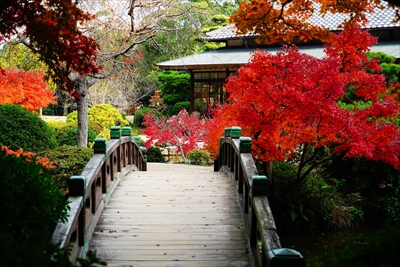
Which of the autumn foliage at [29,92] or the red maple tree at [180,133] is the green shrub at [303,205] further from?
the autumn foliage at [29,92]

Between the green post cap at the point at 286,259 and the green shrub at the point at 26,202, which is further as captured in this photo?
the green shrub at the point at 26,202

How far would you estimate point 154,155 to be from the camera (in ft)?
61.5

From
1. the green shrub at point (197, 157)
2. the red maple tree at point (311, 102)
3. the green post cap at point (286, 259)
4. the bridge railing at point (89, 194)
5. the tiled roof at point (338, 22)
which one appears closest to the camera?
the green post cap at point (286, 259)

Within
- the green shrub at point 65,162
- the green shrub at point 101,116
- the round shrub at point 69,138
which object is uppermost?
the green shrub at point 65,162

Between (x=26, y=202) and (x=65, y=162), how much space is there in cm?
613

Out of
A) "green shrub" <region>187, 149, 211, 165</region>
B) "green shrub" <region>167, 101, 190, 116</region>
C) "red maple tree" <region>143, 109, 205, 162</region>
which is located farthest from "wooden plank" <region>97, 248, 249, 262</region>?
"green shrub" <region>167, 101, 190, 116</region>

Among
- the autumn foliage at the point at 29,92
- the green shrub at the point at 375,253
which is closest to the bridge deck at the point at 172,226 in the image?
the green shrub at the point at 375,253

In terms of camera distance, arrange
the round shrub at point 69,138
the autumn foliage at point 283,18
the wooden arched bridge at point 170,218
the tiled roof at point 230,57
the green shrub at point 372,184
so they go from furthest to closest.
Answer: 1. the tiled roof at point 230,57
2. the round shrub at point 69,138
3. the green shrub at point 372,184
4. the autumn foliage at point 283,18
5. the wooden arched bridge at point 170,218

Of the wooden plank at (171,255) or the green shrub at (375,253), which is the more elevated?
the green shrub at (375,253)

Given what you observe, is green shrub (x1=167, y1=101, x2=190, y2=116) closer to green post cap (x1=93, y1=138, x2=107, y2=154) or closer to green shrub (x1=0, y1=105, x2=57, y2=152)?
green shrub (x1=0, y1=105, x2=57, y2=152)

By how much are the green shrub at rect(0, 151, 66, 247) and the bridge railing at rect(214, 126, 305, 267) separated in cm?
176

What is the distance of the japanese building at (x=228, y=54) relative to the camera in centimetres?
2086

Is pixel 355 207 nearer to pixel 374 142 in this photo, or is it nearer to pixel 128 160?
pixel 374 142

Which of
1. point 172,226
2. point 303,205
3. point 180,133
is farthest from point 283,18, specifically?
point 180,133
